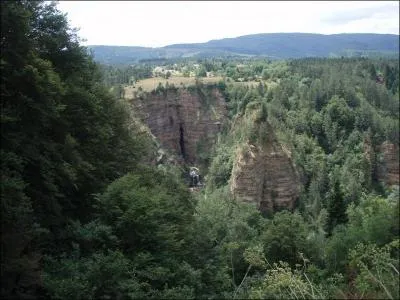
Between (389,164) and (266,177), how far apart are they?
26.9 m

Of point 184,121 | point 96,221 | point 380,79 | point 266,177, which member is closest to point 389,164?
point 266,177

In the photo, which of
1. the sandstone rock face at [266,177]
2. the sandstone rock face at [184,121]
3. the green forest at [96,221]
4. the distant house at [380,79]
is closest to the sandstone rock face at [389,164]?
the sandstone rock face at [266,177]

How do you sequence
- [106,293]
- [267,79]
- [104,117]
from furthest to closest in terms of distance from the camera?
1. [267,79]
2. [104,117]
3. [106,293]

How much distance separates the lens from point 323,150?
7856 cm

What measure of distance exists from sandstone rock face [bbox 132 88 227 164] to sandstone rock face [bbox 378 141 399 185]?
29.0 metres

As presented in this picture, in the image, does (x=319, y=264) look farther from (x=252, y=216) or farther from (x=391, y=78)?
(x=391, y=78)

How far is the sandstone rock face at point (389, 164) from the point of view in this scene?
73750 mm

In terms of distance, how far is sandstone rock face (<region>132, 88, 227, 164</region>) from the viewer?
85.4 metres

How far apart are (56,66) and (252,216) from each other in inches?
1174

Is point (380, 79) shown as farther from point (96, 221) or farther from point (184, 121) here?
point (96, 221)

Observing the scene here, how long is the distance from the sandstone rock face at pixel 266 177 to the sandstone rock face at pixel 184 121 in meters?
28.3

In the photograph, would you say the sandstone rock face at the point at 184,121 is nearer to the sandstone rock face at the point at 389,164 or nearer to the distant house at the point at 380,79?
the sandstone rock face at the point at 389,164

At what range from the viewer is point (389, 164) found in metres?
75.1

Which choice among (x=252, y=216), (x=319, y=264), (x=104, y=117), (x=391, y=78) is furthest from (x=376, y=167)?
(x=391, y=78)
